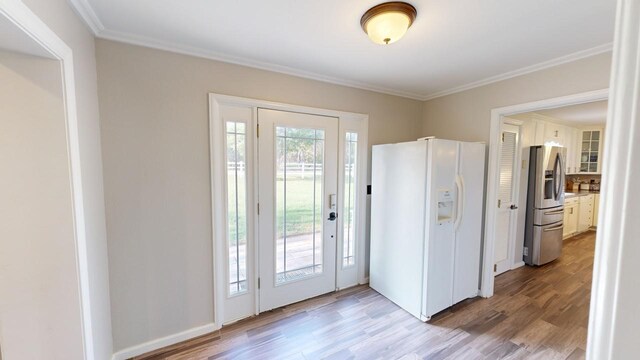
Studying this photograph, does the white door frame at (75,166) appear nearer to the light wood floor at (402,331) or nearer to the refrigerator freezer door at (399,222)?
the light wood floor at (402,331)

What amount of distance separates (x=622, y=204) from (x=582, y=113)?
508 cm

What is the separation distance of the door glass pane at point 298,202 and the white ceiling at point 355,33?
0.68 meters

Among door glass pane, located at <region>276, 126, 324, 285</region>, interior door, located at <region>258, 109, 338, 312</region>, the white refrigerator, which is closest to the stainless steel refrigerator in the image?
the white refrigerator

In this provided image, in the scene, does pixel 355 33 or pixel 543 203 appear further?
pixel 543 203

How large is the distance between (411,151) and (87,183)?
2.51m

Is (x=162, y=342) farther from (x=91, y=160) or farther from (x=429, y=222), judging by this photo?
(x=429, y=222)

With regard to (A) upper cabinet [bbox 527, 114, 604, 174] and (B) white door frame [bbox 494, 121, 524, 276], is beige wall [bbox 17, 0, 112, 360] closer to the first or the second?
(B) white door frame [bbox 494, 121, 524, 276]

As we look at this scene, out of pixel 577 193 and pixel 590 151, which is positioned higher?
pixel 590 151

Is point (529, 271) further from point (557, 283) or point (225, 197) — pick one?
point (225, 197)

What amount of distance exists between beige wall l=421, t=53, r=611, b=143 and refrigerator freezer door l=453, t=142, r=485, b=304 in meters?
0.40

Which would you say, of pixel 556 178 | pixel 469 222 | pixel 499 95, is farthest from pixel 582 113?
pixel 469 222

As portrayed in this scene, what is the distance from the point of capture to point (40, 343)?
133 cm

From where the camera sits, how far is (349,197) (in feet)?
9.85

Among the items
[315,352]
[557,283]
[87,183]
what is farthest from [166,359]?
[557,283]
